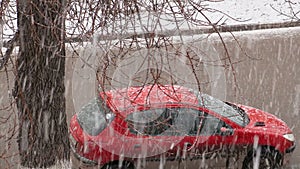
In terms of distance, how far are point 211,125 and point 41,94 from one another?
327 cm

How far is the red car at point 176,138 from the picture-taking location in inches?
320

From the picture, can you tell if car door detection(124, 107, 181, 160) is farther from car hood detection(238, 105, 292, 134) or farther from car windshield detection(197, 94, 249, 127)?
car hood detection(238, 105, 292, 134)

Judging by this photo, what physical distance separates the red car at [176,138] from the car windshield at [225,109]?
19mm

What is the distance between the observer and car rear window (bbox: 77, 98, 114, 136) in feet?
27.1

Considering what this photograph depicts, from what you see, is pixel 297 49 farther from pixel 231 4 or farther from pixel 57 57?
pixel 57 57

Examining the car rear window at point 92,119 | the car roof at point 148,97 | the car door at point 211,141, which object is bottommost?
the car door at point 211,141

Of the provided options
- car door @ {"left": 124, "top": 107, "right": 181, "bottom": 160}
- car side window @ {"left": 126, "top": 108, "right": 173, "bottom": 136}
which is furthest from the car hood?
car side window @ {"left": 126, "top": 108, "right": 173, "bottom": 136}

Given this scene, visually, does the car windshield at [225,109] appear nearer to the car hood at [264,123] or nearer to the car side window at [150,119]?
the car hood at [264,123]

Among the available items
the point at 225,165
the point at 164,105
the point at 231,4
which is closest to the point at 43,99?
the point at 164,105

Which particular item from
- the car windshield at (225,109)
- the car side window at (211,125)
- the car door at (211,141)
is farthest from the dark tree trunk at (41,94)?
the car windshield at (225,109)

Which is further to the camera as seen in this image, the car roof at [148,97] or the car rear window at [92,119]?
the car rear window at [92,119]

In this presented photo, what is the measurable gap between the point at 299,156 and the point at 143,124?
→ 3.94 m

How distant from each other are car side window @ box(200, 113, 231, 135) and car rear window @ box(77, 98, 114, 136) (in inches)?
59.2

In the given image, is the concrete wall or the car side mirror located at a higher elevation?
the concrete wall
